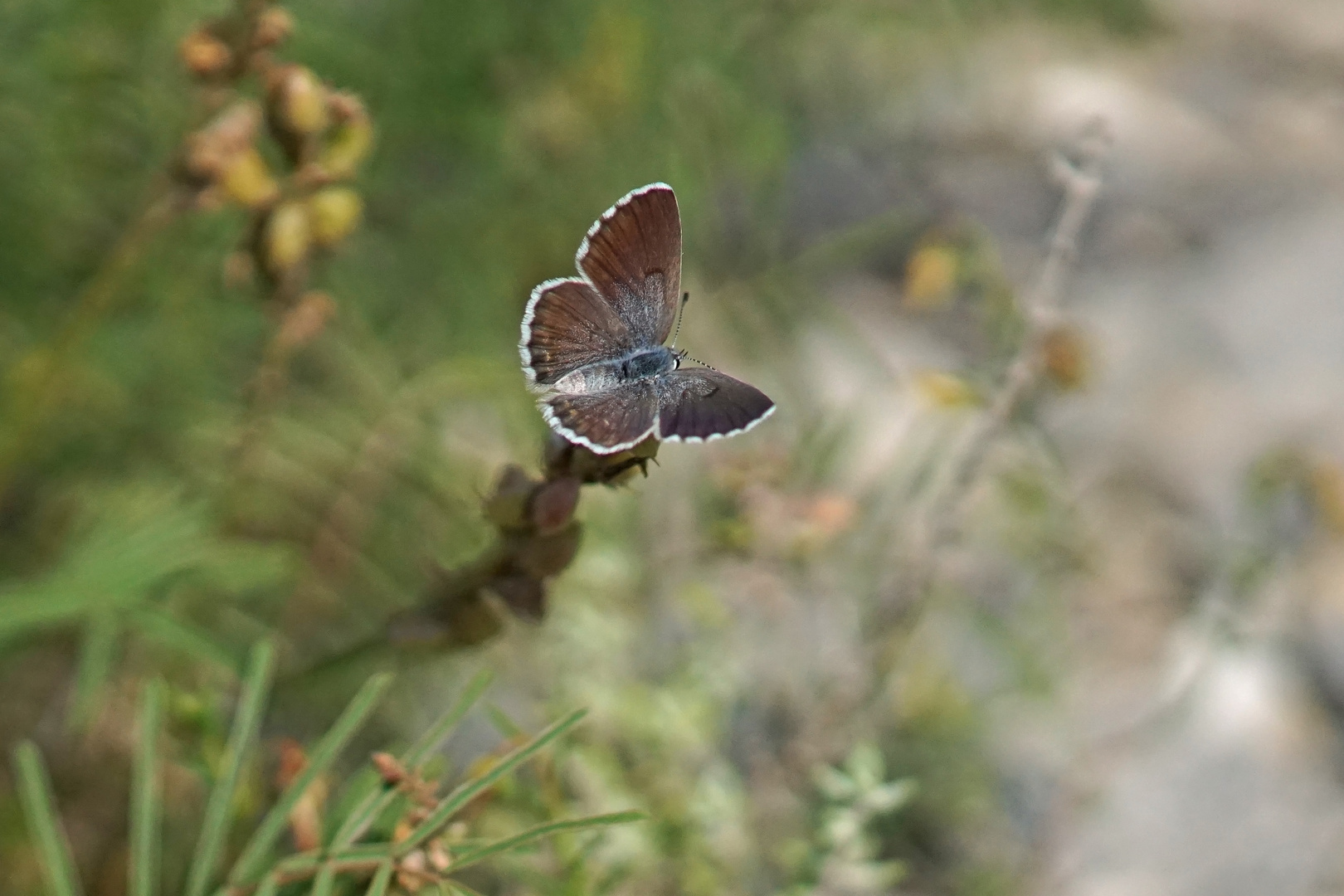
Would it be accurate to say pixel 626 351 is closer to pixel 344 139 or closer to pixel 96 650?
pixel 344 139

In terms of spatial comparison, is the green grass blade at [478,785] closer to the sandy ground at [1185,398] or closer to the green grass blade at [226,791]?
the green grass blade at [226,791]

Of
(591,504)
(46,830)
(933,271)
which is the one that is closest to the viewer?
(46,830)

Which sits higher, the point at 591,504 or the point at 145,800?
the point at 591,504

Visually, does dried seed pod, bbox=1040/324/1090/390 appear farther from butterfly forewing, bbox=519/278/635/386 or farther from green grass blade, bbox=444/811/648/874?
green grass blade, bbox=444/811/648/874

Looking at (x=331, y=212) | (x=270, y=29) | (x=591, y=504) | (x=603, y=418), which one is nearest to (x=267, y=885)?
(x=603, y=418)

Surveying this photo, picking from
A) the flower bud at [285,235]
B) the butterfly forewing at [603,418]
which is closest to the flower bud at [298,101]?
the flower bud at [285,235]

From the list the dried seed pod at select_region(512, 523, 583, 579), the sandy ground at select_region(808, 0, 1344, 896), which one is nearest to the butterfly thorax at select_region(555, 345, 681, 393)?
the dried seed pod at select_region(512, 523, 583, 579)

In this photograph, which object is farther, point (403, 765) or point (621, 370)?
point (621, 370)

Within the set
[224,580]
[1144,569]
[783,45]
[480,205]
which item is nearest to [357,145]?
[224,580]
